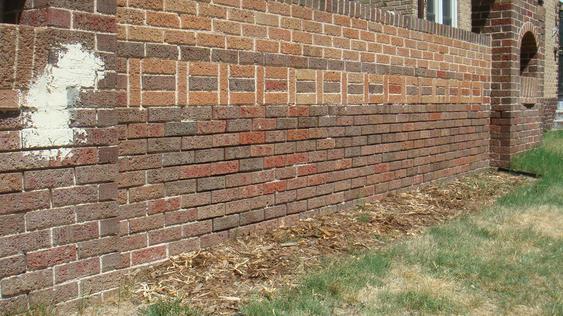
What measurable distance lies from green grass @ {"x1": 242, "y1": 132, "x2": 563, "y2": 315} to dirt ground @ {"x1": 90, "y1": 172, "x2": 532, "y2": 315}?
0.21 metres

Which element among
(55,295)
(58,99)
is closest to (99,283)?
(55,295)

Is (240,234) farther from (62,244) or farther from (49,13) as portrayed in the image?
(49,13)

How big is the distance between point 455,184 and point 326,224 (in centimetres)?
322

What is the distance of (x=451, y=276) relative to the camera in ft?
14.7

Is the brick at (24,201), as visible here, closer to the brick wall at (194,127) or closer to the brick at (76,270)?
the brick wall at (194,127)

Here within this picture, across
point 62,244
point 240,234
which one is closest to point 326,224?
point 240,234

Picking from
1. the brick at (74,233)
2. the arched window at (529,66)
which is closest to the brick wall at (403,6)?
the arched window at (529,66)

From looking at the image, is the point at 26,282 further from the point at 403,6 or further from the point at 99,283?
the point at 403,6

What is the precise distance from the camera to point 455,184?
27.5 feet

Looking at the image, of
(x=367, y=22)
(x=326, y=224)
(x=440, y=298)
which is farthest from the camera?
(x=367, y=22)

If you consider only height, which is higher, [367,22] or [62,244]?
[367,22]

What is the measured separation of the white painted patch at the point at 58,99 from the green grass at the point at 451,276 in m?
1.45

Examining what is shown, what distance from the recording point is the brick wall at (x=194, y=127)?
3459mm

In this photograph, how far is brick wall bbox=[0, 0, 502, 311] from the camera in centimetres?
346
